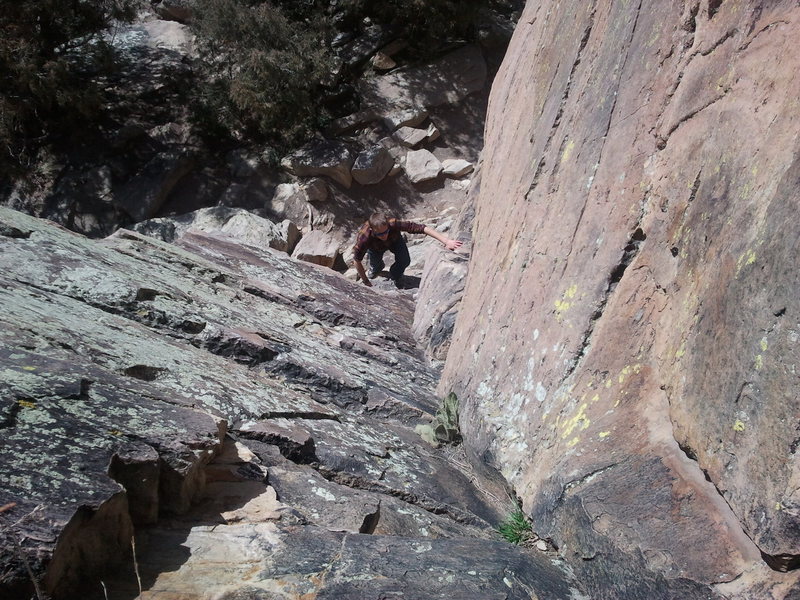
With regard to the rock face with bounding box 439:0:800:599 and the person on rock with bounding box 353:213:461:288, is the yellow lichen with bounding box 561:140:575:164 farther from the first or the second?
the person on rock with bounding box 353:213:461:288

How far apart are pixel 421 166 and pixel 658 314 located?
45.5 feet

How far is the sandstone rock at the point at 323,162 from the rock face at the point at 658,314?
11893 mm

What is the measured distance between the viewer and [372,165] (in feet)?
54.1

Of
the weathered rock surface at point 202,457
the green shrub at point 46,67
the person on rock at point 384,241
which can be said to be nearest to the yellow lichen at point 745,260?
the weathered rock surface at point 202,457

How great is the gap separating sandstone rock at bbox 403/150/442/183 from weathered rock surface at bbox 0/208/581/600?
1122 cm

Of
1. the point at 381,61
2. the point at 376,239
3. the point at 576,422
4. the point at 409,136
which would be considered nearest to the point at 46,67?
the point at 381,61

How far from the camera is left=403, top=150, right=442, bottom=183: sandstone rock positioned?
16.5 m

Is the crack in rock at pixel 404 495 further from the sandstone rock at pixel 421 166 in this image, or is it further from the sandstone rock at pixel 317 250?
→ the sandstone rock at pixel 421 166

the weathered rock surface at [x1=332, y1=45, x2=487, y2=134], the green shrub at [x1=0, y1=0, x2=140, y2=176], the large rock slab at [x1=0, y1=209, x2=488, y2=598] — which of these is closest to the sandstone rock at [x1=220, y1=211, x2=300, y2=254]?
the large rock slab at [x1=0, y1=209, x2=488, y2=598]

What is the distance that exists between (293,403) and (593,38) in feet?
10.5

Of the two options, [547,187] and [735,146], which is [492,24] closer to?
[547,187]

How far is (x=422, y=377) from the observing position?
238 inches

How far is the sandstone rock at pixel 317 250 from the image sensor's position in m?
13.2

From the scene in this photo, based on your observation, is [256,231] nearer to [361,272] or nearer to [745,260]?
[361,272]
